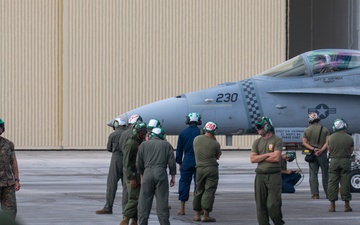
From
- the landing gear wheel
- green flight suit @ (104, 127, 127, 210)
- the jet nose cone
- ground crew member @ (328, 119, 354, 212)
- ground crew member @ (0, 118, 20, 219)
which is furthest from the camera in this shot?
the landing gear wheel

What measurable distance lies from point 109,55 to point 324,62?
1968 centimetres

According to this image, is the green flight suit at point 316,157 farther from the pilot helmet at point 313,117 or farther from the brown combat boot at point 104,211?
the brown combat boot at point 104,211

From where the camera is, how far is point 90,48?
35.3 meters

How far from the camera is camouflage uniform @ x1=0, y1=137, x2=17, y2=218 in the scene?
37.7 ft

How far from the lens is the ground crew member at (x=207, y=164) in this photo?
13.6 metres

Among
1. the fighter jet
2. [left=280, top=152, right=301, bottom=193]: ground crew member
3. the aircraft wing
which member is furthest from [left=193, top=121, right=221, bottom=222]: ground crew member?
[left=280, top=152, right=301, bottom=193]: ground crew member

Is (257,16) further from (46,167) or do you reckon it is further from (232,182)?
(232,182)

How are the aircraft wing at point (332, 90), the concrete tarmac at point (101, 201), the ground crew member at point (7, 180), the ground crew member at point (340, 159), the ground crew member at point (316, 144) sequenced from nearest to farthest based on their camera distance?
the ground crew member at point (7, 180)
the concrete tarmac at point (101, 201)
the ground crew member at point (340, 159)
the aircraft wing at point (332, 90)
the ground crew member at point (316, 144)

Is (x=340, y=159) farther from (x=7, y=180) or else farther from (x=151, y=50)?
(x=151, y=50)

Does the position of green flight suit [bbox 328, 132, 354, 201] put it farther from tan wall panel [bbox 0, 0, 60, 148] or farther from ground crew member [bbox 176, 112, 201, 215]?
tan wall panel [bbox 0, 0, 60, 148]

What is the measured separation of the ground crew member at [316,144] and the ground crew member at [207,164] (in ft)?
10.9

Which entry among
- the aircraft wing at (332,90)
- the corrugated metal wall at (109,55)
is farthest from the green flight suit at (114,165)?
the corrugated metal wall at (109,55)

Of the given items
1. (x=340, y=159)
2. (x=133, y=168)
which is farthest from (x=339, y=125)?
(x=133, y=168)

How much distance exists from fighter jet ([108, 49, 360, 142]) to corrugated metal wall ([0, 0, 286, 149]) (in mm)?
18742
